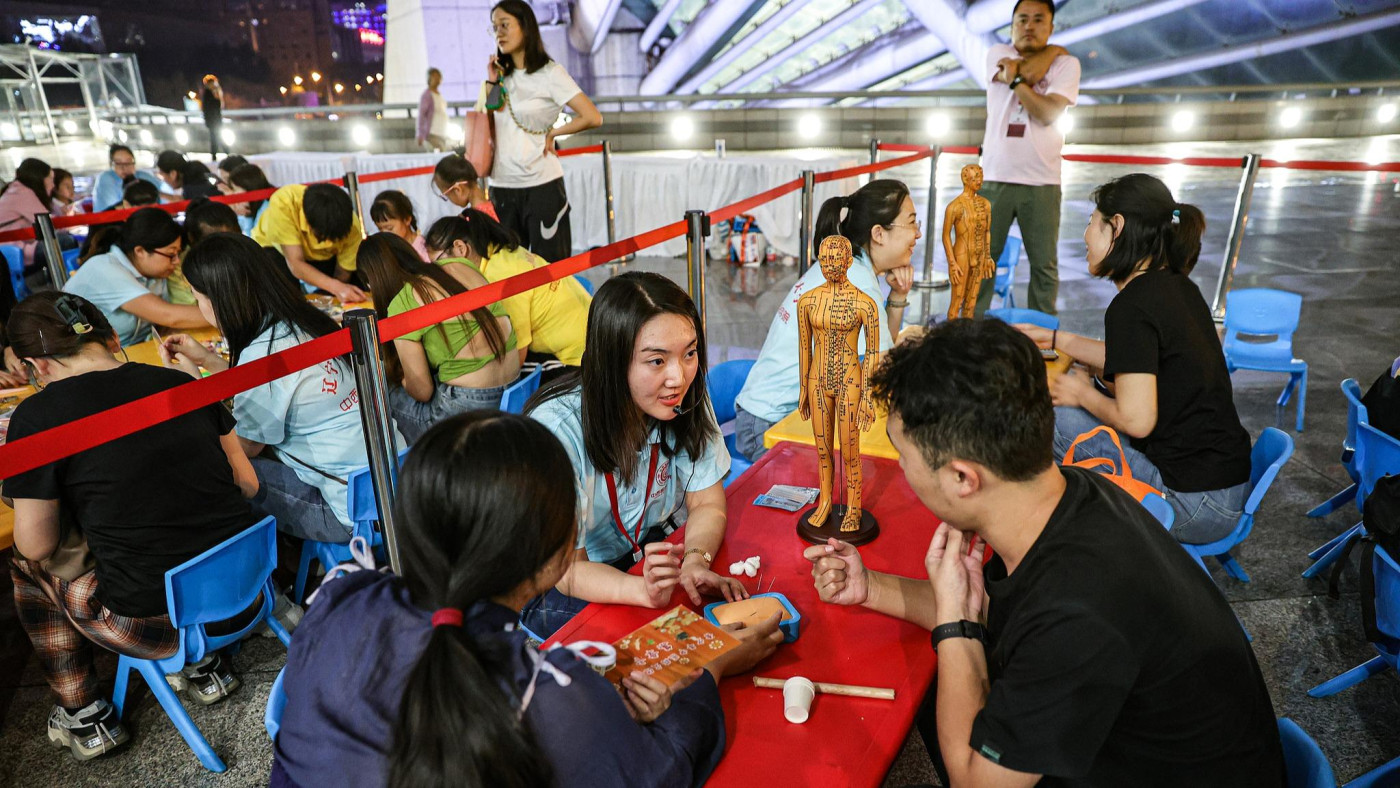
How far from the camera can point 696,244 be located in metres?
3.18

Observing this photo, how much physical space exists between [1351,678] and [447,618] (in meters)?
2.55

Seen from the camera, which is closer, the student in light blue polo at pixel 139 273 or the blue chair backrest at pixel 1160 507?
the blue chair backrest at pixel 1160 507

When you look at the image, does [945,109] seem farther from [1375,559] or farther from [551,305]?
[1375,559]

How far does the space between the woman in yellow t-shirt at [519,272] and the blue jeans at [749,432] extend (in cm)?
101

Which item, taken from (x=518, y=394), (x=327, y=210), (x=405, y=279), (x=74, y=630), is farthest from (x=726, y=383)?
(x=327, y=210)

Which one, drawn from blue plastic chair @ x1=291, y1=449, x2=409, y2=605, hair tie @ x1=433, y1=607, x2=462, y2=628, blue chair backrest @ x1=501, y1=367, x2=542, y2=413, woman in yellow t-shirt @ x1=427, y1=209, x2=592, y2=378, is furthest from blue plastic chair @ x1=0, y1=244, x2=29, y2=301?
hair tie @ x1=433, y1=607, x2=462, y2=628

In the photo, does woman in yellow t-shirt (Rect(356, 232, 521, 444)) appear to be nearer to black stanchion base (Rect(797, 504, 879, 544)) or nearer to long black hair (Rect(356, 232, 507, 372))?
long black hair (Rect(356, 232, 507, 372))

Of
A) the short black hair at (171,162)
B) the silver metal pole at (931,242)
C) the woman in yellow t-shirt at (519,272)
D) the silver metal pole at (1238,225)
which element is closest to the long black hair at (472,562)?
the woman in yellow t-shirt at (519,272)

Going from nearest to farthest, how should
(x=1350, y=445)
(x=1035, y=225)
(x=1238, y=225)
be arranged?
(x=1350, y=445) < (x=1035, y=225) < (x=1238, y=225)

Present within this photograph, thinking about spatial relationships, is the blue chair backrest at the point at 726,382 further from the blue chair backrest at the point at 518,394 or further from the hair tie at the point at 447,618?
the hair tie at the point at 447,618

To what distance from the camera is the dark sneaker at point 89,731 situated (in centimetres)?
234

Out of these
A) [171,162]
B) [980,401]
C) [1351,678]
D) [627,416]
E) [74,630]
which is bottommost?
[1351,678]

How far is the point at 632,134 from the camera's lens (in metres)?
13.3

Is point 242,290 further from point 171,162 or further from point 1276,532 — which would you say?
point 171,162
